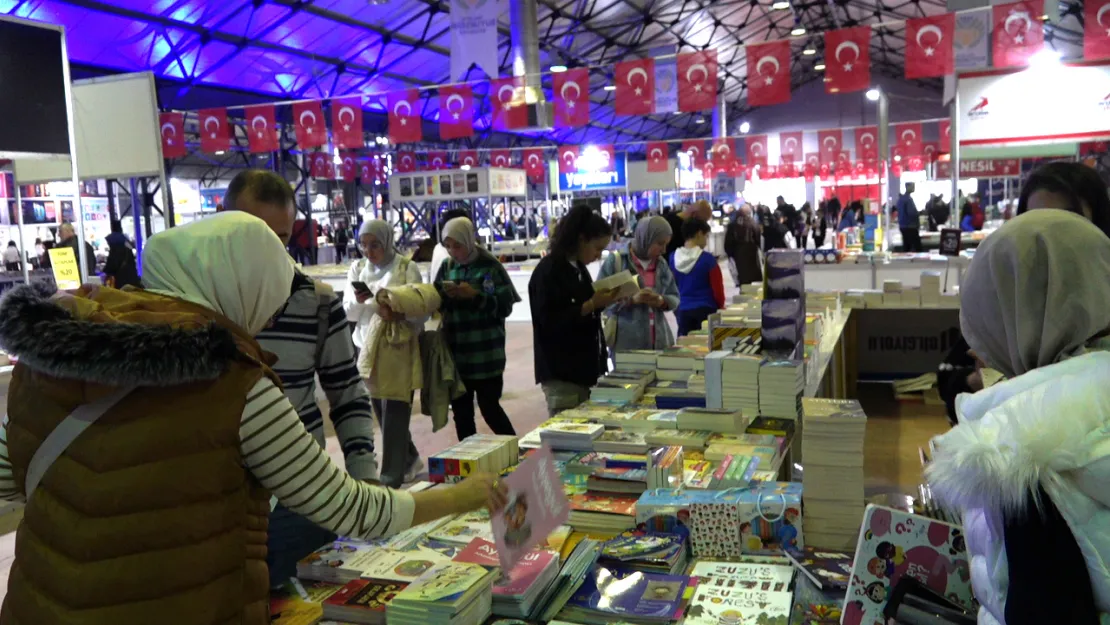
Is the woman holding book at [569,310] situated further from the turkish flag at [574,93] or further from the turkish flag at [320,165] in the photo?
the turkish flag at [320,165]

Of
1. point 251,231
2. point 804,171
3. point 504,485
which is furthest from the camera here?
point 804,171

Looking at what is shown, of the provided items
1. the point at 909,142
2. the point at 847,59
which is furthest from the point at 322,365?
the point at 909,142

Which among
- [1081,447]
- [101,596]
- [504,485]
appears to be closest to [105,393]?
Result: [101,596]

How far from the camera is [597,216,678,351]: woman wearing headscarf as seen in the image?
464 centimetres

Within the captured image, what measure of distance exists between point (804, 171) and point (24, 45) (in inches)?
833

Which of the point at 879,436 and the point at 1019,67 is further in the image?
the point at 1019,67

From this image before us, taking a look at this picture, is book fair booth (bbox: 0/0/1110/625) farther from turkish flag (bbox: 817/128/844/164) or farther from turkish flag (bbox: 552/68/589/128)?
turkish flag (bbox: 817/128/844/164)

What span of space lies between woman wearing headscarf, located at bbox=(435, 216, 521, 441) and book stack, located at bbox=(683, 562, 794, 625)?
2430 millimetres

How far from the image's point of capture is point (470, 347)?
14.1 ft

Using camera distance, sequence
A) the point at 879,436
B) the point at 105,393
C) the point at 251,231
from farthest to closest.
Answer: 1. the point at 879,436
2. the point at 251,231
3. the point at 105,393

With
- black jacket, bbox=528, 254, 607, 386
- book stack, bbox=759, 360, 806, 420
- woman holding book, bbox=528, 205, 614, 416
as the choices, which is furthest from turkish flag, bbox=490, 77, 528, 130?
book stack, bbox=759, 360, 806, 420

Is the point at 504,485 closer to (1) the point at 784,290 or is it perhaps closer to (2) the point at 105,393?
(2) the point at 105,393

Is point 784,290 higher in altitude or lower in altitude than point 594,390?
higher

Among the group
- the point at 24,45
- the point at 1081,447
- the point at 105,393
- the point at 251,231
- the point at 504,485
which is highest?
the point at 24,45
